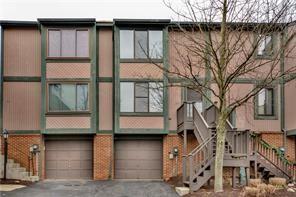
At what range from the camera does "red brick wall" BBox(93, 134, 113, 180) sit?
2158 cm

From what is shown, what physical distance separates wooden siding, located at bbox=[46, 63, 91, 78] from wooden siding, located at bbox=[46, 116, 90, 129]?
2028mm

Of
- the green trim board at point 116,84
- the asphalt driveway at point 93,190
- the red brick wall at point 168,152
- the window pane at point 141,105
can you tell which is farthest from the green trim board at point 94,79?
the red brick wall at point 168,152

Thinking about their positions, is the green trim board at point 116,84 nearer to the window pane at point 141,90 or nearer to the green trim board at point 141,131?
the green trim board at point 141,131

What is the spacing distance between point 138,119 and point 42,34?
6.18 meters

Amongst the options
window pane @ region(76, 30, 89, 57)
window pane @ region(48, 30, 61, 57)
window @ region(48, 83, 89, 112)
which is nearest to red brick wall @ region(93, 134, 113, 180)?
window @ region(48, 83, 89, 112)

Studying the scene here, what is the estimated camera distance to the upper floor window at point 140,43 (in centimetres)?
2169

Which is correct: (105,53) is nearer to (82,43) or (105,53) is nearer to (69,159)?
(82,43)

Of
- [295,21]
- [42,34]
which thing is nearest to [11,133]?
[42,34]

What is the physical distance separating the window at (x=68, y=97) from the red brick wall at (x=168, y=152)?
4272 mm

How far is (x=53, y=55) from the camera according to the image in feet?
70.3

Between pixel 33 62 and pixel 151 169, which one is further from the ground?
pixel 33 62

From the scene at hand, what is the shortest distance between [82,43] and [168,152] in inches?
267

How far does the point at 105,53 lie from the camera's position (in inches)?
871

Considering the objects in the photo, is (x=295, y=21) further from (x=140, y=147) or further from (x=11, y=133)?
(x=11, y=133)
